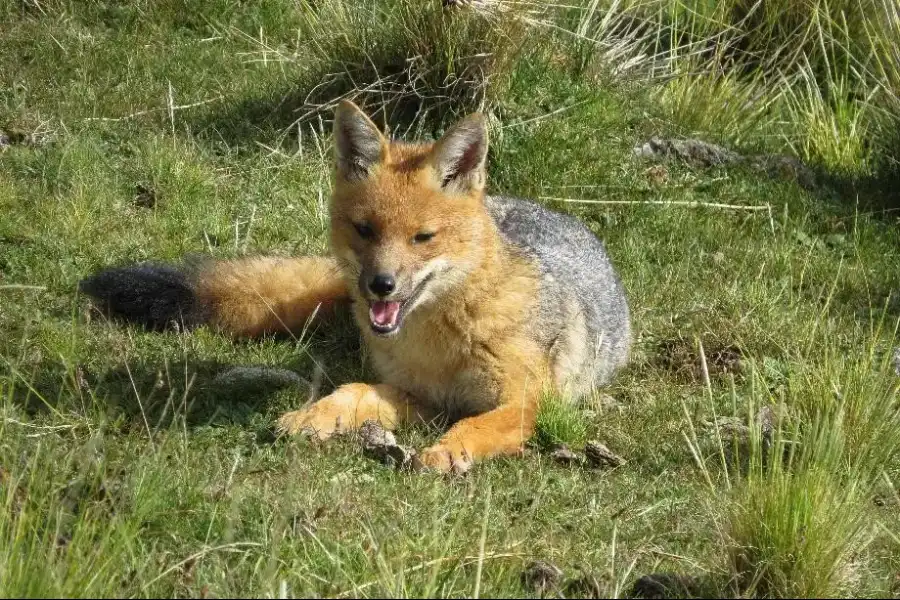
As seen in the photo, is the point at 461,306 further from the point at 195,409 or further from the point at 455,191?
the point at 195,409

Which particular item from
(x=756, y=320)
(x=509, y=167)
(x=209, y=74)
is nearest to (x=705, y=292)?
(x=756, y=320)

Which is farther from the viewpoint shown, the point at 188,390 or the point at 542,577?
the point at 188,390

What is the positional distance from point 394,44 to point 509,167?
1.19m

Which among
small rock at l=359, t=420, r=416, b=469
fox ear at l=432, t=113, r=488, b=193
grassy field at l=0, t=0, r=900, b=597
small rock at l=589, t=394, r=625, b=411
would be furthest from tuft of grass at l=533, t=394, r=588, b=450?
fox ear at l=432, t=113, r=488, b=193

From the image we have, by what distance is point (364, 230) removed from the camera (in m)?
4.79

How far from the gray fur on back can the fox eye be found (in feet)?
2.91

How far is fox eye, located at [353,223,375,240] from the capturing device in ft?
15.6

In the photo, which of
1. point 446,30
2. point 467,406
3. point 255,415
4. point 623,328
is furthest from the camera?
point 446,30

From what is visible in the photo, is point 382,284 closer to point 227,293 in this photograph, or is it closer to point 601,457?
point 601,457

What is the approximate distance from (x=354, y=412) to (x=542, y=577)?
1.61m

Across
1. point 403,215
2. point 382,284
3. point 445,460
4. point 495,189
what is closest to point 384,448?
point 445,460

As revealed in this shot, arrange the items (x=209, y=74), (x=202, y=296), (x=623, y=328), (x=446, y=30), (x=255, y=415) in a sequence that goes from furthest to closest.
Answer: (x=209, y=74)
(x=446, y=30)
(x=623, y=328)
(x=202, y=296)
(x=255, y=415)

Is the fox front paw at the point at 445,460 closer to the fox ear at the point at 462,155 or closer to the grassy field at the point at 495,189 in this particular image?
the grassy field at the point at 495,189

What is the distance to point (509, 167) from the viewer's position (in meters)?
7.61
